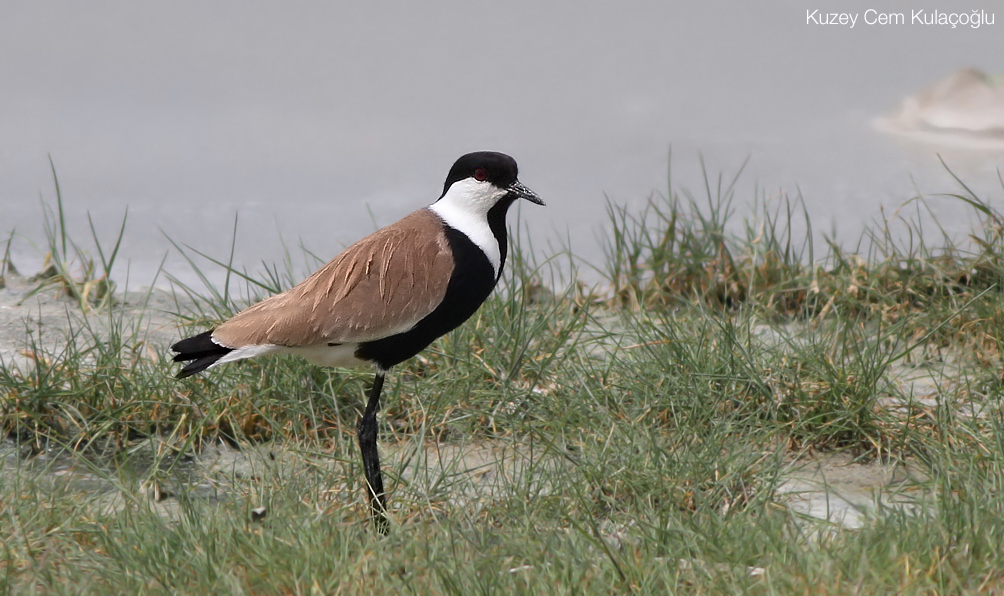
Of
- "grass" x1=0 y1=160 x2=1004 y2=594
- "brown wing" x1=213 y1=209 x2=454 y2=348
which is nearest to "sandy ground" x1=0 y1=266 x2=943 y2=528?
"grass" x1=0 y1=160 x2=1004 y2=594

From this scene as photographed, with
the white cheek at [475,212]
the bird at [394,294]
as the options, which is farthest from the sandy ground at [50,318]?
the white cheek at [475,212]

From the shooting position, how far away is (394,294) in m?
3.62

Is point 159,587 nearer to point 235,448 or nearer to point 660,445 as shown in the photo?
point 235,448

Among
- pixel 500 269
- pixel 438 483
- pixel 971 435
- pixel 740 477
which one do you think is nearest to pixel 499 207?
pixel 500 269

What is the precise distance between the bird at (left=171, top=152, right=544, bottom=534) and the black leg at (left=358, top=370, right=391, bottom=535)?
10 mm

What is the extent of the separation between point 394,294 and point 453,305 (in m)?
0.19

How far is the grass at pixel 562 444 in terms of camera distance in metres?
3.20

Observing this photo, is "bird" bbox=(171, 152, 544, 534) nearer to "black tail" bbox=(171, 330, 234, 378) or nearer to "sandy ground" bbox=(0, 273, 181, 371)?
"black tail" bbox=(171, 330, 234, 378)

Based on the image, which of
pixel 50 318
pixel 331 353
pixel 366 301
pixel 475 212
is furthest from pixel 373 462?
pixel 50 318

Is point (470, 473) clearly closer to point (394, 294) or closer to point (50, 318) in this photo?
point (394, 294)

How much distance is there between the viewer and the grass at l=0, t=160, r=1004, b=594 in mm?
3201

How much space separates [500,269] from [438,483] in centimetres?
73

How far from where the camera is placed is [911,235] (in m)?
5.62

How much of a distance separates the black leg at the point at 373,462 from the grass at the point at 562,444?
8 cm
